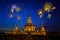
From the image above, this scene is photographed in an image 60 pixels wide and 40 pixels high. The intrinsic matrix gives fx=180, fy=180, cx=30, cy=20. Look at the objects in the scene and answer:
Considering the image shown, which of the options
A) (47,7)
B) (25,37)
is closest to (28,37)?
(25,37)

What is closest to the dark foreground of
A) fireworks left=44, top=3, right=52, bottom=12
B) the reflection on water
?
the reflection on water

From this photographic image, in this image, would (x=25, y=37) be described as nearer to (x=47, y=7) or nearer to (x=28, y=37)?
(x=28, y=37)

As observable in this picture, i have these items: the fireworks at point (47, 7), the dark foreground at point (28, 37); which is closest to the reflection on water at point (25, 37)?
the dark foreground at point (28, 37)

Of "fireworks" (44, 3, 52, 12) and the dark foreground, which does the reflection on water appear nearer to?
the dark foreground

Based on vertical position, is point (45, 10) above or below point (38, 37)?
above

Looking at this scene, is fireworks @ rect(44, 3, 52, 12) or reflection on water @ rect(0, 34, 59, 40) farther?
fireworks @ rect(44, 3, 52, 12)

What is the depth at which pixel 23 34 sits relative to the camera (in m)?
9.53

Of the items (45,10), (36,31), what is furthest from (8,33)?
(45,10)

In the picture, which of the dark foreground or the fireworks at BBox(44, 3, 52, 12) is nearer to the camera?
the dark foreground

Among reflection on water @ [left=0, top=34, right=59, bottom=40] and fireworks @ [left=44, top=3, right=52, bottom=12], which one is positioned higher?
A: fireworks @ [left=44, top=3, right=52, bottom=12]

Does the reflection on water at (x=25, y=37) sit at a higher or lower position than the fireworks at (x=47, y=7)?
lower

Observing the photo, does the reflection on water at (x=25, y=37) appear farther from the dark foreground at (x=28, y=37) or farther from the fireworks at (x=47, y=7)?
the fireworks at (x=47, y=7)

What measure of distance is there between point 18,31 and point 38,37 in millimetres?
1184

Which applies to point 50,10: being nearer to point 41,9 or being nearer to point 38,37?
point 41,9
